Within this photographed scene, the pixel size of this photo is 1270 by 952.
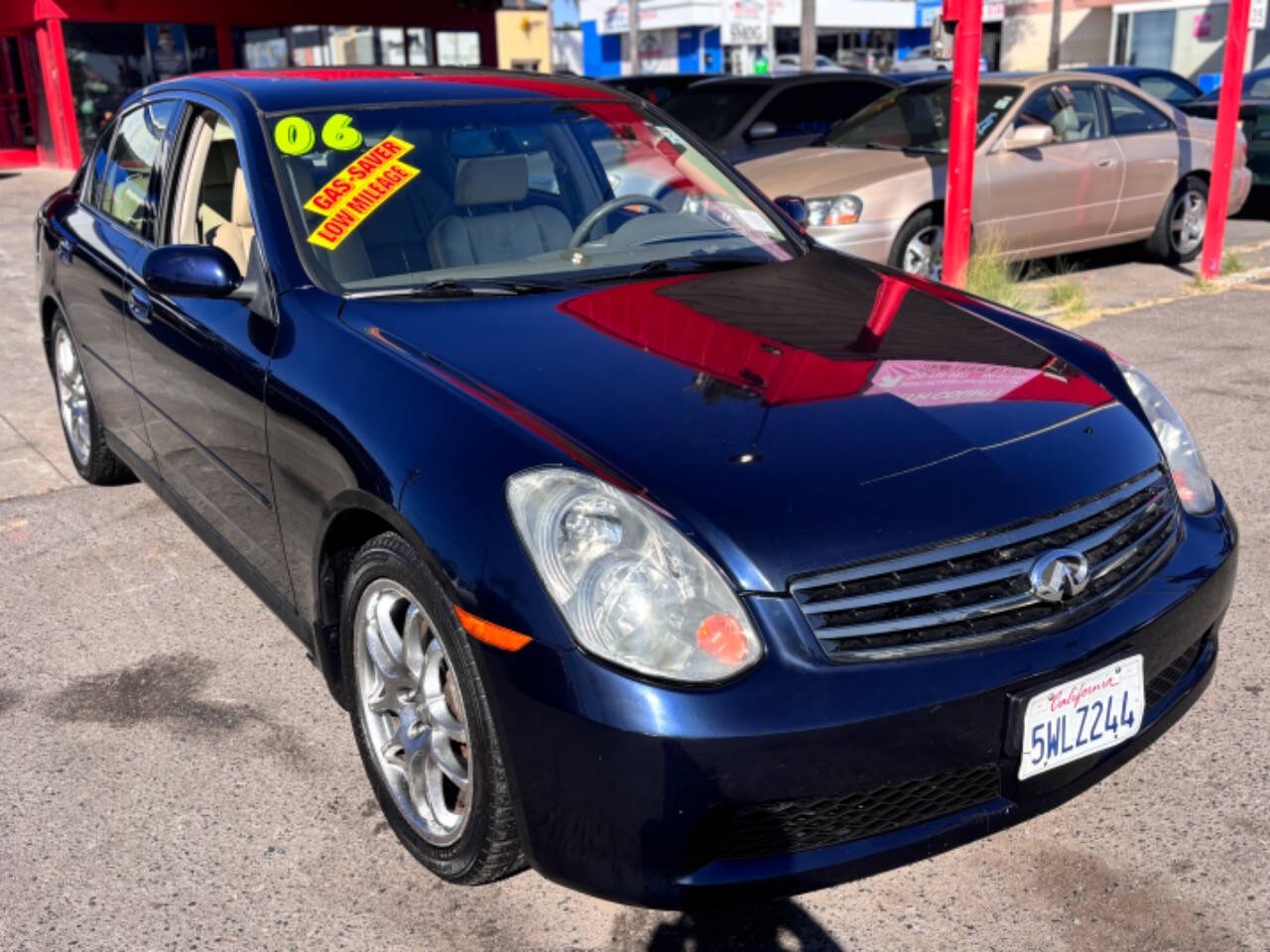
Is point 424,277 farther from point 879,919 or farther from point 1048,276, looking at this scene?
point 1048,276

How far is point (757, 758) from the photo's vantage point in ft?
7.09

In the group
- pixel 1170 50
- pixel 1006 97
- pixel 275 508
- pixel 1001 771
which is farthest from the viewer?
pixel 1170 50

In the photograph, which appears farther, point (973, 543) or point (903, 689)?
point (973, 543)

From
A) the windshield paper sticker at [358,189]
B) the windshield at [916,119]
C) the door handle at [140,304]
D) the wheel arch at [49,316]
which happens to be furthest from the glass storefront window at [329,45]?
the windshield paper sticker at [358,189]

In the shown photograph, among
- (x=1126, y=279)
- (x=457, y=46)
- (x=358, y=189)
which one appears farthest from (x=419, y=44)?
(x=358, y=189)

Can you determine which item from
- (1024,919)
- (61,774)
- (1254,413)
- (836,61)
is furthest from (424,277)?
(836,61)

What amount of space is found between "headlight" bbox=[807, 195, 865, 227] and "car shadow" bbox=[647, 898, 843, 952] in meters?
5.78

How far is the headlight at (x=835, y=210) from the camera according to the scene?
7.80 m

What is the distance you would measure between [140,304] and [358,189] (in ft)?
3.17

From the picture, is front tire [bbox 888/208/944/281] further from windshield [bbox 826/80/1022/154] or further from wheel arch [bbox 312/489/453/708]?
wheel arch [bbox 312/489/453/708]

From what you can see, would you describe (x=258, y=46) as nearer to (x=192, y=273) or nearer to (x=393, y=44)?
(x=393, y=44)

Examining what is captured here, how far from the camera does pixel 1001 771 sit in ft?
7.73

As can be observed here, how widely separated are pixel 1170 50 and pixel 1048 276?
3293cm

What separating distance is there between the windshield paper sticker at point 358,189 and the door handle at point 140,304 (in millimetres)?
816
